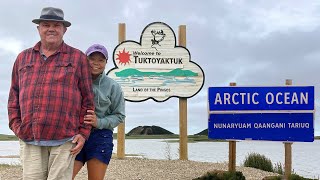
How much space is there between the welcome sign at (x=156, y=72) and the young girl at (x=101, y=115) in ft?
21.7

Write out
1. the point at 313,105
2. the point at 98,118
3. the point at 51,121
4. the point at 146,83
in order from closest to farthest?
the point at 51,121, the point at 98,118, the point at 313,105, the point at 146,83

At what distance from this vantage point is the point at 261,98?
7895mm

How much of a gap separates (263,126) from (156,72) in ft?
10.4

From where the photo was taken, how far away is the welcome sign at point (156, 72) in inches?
412

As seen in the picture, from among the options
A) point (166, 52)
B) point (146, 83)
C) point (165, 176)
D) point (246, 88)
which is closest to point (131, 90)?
point (146, 83)

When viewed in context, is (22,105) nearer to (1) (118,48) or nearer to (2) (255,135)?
(2) (255,135)

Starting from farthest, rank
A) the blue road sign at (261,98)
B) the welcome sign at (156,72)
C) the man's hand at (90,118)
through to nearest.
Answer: the welcome sign at (156,72) → the blue road sign at (261,98) → the man's hand at (90,118)

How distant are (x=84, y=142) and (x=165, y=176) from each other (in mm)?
5061

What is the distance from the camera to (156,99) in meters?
10.5

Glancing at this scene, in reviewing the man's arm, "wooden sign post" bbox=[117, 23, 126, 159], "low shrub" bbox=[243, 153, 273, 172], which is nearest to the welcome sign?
"wooden sign post" bbox=[117, 23, 126, 159]

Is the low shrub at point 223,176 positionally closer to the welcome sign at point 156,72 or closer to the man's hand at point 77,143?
the welcome sign at point 156,72

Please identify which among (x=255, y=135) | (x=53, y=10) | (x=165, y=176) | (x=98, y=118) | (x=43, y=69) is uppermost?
(x=53, y=10)

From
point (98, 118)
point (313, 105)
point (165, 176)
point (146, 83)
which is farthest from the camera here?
point (146, 83)

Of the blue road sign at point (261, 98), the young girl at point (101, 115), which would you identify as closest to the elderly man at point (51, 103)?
the young girl at point (101, 115)
